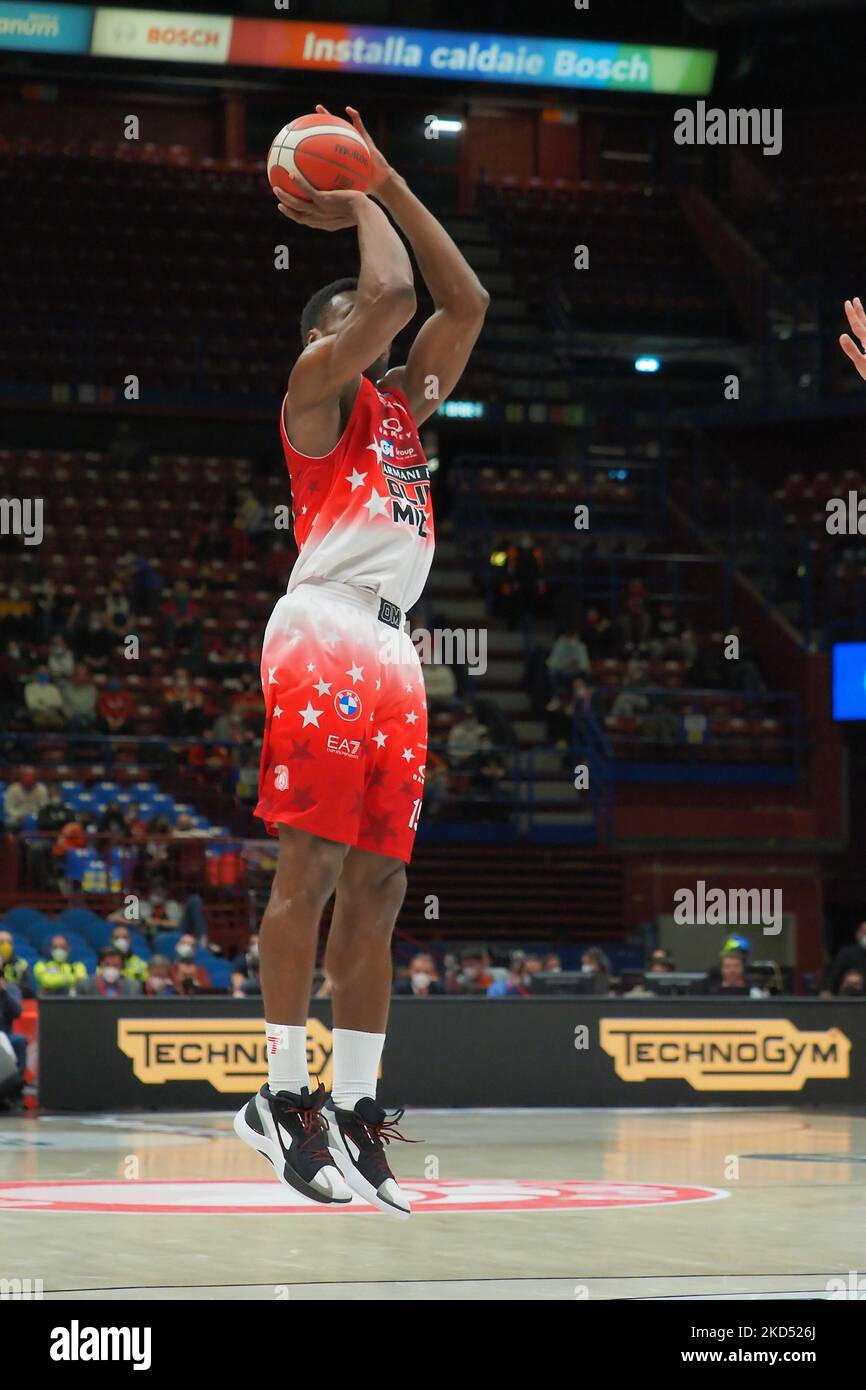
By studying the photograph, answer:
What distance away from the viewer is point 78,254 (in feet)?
90.2

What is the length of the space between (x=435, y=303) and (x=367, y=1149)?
237 centimetres

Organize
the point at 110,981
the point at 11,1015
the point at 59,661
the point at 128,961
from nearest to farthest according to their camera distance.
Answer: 1. the point at 11,1015
2. the point at 110,981
3. the point at 128,961
4. the point at 59,661

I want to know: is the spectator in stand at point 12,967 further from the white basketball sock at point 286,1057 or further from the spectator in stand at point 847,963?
the white basketball sock at point 286,1057

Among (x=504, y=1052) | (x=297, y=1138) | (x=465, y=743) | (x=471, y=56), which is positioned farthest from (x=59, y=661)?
(x=297, y=1138)

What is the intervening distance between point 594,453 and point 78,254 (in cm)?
764

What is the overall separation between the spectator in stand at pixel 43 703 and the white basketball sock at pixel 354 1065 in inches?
647

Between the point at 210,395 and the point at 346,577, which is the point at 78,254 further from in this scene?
the point at 346,577

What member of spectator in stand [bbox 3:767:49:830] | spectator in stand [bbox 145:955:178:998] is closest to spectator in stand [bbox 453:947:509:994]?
spectator in stand [bbox 145:955:178:998]

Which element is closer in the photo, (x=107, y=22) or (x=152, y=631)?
(x=152, y=631)

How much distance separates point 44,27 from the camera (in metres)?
27.6

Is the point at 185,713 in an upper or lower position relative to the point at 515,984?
upper

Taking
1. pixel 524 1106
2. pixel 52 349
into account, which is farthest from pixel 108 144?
pixel 524 1106
